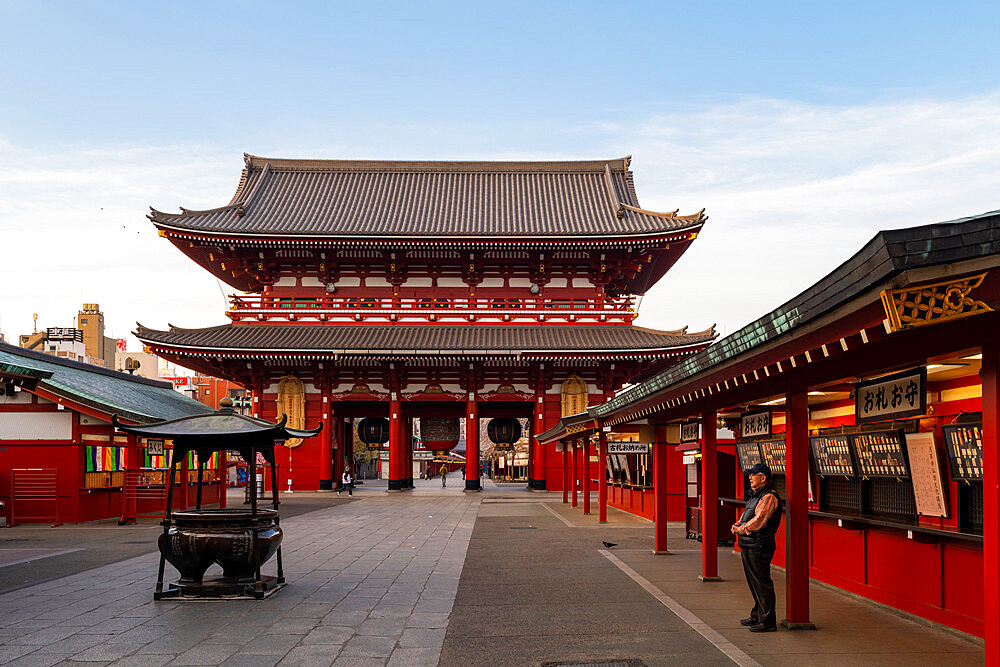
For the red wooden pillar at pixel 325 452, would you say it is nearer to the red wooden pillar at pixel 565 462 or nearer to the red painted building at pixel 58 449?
the red wooden pillar at pixel 565 462

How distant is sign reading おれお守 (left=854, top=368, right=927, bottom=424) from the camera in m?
7.25

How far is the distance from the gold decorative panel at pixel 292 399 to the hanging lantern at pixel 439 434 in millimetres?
6738

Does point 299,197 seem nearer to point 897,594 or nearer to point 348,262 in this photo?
point 348,262

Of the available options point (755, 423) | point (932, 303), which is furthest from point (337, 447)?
point (932, 303)

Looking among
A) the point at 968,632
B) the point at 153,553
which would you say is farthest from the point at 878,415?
the point at 153,553

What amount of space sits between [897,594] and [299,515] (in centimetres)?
1922

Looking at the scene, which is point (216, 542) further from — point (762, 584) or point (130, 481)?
point (130, 481)

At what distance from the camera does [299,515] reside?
25.8m

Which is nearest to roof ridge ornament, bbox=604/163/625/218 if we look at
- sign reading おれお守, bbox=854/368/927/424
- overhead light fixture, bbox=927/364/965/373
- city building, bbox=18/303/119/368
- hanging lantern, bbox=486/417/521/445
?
hanging lantern, bbox=486/417/521/445

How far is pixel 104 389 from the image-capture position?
24.9 m

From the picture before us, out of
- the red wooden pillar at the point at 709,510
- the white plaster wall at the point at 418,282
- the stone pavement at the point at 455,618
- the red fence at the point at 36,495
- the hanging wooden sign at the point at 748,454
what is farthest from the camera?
the white plaster wall at the point at 418,282

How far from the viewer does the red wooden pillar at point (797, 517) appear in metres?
8.90

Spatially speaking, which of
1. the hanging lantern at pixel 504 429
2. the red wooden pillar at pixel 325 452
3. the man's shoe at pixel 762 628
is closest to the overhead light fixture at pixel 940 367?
the man's shoe at pixel 762 628

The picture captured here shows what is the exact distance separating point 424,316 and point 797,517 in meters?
29.3
